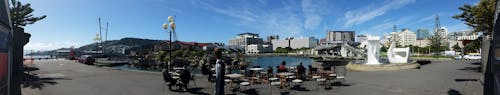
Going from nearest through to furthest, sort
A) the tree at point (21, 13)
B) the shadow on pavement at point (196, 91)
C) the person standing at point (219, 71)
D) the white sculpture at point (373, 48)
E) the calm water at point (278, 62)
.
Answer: the person standing at point (219, 71) → the shadow on pavement at point (196, 91) → the tree at point (21, 13) → the white sculpture at point (373, 48) → the calm water at point (278, 62)

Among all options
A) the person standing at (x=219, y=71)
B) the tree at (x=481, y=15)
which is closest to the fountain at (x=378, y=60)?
the tree at (x=481, y=15)

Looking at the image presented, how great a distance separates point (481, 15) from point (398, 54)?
10886 mm

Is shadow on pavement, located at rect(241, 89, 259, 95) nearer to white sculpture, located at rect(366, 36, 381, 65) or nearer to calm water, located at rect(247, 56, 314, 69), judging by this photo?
white sculpture, located at rect(366, 36, 381, 65)

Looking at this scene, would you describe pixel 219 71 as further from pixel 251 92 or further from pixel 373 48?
pixel 373 48

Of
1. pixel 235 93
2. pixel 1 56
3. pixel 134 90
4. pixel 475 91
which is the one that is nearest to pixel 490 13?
pixel 475 91

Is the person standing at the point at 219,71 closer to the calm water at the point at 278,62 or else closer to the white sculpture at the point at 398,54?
the white sculpture at the point at 398,54

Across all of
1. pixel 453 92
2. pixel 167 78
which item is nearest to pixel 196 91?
pixel 167 78

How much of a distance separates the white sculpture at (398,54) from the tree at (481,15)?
7004 millimetres

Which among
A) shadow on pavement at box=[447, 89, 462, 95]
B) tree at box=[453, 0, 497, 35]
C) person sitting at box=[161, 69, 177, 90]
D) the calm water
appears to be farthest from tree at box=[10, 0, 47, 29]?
the calm water

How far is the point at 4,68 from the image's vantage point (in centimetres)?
343

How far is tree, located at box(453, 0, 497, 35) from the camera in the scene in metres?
19.0

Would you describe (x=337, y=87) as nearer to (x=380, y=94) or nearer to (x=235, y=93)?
(x=380, y=94)

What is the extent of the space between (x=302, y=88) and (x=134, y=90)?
22.5 feet

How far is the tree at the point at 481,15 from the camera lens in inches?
747
